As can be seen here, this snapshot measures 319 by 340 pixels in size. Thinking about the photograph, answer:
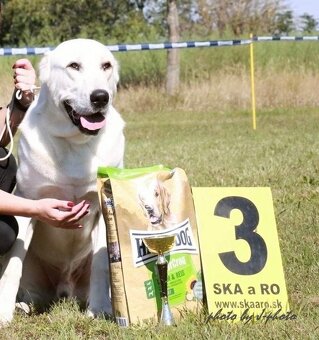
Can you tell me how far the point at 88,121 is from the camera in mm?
2807

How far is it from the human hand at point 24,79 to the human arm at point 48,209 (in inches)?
23.0

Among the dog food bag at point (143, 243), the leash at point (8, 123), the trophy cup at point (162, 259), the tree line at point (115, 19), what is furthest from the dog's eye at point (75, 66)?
the tree line at point (115, 19)

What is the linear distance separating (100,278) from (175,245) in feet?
1.48

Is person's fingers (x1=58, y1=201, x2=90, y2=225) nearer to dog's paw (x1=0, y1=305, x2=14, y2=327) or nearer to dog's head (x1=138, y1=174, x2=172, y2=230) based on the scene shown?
dog's head (x1=138, y1=174, x2=172, y2=230)

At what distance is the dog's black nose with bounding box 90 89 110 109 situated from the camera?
273 centimetres

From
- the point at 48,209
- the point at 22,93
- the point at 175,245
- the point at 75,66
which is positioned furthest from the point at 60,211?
the point at 22,93

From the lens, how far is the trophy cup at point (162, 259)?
2502 millimetres

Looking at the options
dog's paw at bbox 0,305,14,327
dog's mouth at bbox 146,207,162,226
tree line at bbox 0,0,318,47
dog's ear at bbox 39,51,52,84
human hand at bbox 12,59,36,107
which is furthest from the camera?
tree line at bbox 0,0,318,47

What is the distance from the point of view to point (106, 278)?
2.89 m

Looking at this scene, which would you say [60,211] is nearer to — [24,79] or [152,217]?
[152,217]

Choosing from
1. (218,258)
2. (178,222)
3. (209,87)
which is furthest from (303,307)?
(209,87)

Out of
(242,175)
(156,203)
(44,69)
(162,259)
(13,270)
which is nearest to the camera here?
(162,259)

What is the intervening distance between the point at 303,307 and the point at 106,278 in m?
0.80

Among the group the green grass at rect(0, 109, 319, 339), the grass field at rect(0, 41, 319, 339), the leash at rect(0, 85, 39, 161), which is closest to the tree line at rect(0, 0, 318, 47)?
the grass field at rect(0, 41, 319, 339)
